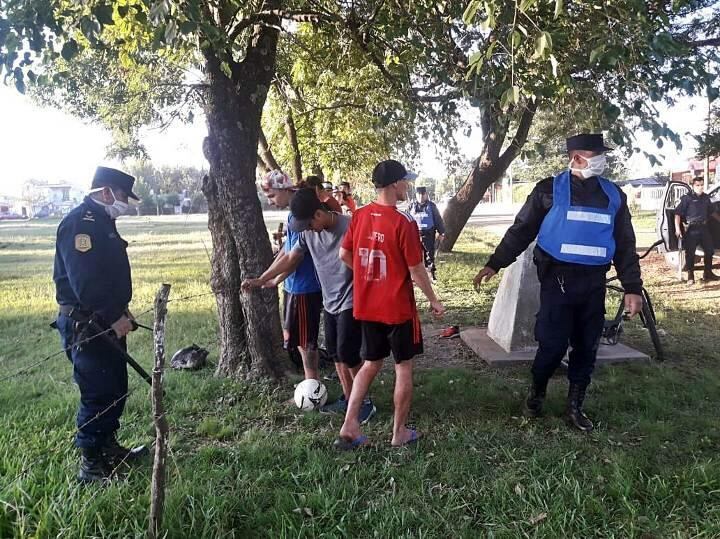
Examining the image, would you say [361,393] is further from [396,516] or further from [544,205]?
[544,205]

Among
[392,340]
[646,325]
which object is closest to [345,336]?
[392,340]

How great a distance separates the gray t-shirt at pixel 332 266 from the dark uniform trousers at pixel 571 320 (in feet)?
4.43

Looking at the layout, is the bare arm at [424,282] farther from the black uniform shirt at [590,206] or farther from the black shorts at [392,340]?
the black uniform shirt at [590,206]

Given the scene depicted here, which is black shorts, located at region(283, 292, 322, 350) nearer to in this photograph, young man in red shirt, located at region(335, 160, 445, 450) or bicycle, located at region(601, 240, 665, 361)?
young man in red shirt, located at region(335, 160, 445, 450)

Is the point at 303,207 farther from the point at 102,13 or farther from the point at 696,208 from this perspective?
the point at 696,208

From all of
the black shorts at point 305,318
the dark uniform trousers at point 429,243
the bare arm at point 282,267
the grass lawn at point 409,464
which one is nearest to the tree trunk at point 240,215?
the grass lawn at point 409,464

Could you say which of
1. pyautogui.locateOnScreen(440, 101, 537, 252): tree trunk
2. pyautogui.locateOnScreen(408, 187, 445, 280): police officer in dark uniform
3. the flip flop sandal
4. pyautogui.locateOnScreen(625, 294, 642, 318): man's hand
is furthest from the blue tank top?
pyautogui.locateOnScreen(440, 101, 537, 252): tree trunk

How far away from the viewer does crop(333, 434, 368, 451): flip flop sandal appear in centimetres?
380

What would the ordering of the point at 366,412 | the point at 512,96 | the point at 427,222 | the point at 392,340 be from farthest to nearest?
the point at 427,222 < the point at 366,412 < the point at 392,340 < the point at 512,96

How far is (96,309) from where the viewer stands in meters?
3.39

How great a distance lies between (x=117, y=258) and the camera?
11.4ft

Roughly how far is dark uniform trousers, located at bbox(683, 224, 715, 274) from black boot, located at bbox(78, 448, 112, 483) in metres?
9.85

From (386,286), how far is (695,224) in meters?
8.38

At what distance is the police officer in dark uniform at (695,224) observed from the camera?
10016mm
